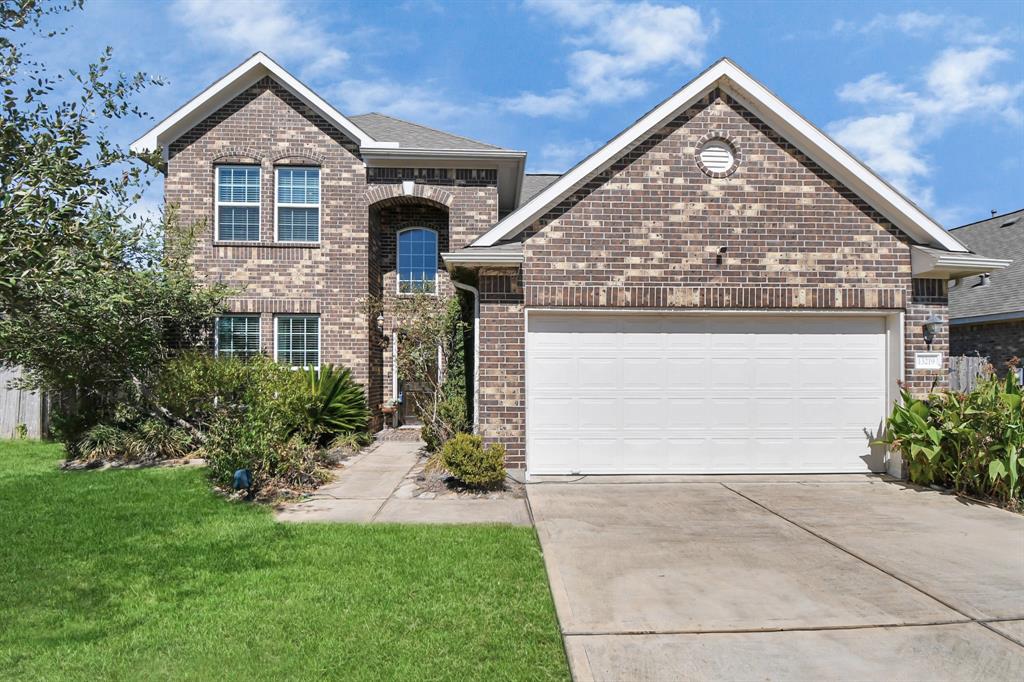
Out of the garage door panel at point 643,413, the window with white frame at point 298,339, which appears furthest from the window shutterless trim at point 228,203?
the garage door panel at point 643,413

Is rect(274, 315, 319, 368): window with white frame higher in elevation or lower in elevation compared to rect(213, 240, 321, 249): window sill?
lower

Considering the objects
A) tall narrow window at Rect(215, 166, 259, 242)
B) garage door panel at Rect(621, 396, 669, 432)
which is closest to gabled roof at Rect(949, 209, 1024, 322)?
garage door panel at Rect(621, 396, 669, 432)

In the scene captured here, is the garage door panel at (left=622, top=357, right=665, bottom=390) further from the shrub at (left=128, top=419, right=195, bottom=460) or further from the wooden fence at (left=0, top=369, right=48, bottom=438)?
the wooden fence at (left=0, top=369, right=48, bottom=438)

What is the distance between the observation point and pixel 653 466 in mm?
8914

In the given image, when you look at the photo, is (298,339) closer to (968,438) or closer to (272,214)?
(272,214)

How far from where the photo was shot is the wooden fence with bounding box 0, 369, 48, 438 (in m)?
13.5

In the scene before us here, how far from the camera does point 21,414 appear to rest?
13.6 metres

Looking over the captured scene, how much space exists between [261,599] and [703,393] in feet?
21.7

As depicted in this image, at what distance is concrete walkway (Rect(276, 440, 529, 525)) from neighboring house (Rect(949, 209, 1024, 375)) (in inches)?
511

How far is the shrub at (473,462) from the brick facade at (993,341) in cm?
1317

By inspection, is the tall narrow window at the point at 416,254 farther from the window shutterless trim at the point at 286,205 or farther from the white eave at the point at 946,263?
the white eave at the point at 946,263

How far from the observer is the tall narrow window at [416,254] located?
48.7ft

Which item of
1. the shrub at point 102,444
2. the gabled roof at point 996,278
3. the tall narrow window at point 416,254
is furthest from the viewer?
the gabled roof at point 996,278

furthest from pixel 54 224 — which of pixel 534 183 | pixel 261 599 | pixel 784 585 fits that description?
pixel 534 183
